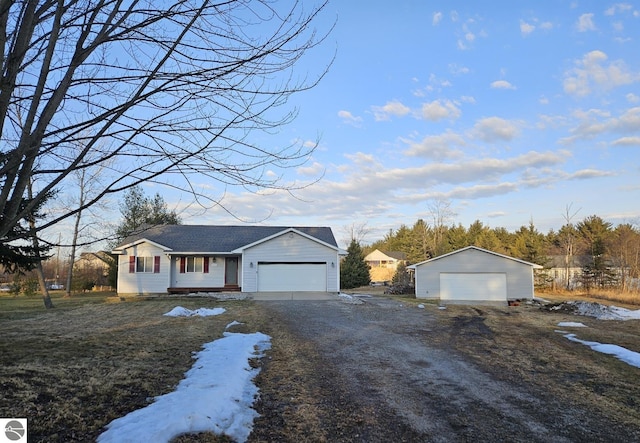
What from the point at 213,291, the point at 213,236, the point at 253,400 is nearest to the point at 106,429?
the point at 253,400

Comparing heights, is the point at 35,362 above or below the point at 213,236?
below

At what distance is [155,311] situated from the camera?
1666cm

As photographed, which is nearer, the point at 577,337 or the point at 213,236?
the point at 577,337

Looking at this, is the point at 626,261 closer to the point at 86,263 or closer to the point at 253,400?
the point at 253,400

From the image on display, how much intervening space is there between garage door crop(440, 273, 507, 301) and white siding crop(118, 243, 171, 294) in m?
17.5

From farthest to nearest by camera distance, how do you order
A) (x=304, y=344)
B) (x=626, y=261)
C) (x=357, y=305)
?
(x=626, y=261)
(x=357, y=305)
(x=304, y=344)

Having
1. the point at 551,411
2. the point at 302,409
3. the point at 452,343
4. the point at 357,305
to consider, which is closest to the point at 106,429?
the point at 302,409

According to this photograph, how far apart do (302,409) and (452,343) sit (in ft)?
20.7

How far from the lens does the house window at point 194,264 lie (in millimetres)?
27375

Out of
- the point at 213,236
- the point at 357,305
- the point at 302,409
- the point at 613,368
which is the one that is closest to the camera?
the point at 302,409

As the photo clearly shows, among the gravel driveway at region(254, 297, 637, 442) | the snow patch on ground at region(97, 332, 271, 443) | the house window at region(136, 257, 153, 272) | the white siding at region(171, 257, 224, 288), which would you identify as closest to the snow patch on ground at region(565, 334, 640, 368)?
the gravel driveway at region(254, 297, 637, 442)

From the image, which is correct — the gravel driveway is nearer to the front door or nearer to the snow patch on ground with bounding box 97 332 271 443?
the snow patch on ground with bounding box 97 332 271 443

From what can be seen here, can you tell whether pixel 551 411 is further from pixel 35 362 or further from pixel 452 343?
pixel 35 362

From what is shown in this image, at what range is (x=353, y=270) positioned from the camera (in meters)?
40.1
